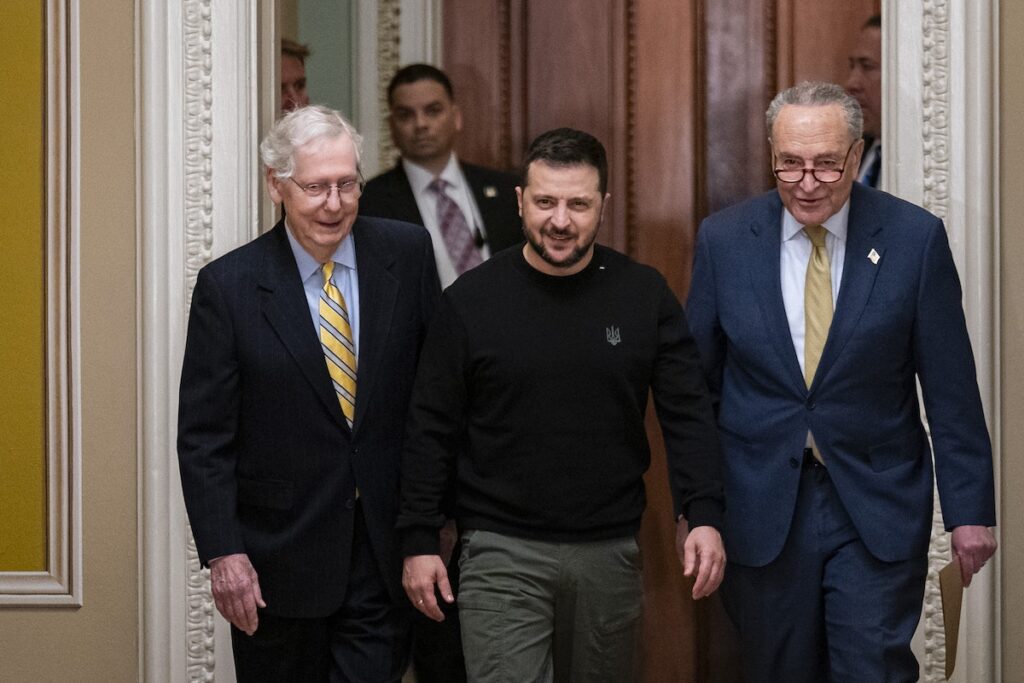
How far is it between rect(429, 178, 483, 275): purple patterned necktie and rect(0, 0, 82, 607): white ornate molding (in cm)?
93

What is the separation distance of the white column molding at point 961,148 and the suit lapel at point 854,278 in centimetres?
51

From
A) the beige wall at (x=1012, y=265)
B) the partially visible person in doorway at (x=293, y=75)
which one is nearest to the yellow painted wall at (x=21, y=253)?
the partially visible person in doorway at (x=293, y=75)

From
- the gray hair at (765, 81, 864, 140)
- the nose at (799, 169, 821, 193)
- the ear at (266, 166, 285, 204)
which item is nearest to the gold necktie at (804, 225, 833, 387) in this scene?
the nose at (799, 169, 821, 193)

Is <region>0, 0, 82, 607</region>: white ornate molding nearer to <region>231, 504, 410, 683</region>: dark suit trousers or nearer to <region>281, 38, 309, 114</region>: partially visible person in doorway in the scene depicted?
<region>281, 38, 309, 114</region>: partially visible person in doorway

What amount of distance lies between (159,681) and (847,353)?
75.0 inches

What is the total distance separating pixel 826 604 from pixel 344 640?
101 centimetres

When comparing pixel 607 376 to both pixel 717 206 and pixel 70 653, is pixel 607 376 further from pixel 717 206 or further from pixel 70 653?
pixel 70 653

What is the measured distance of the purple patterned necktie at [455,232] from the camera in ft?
11.3

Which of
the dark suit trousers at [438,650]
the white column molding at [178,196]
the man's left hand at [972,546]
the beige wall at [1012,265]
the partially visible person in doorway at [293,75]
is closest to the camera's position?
the man's left hand at [972,546]

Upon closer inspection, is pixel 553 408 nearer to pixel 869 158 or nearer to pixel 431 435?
pixel 431 435

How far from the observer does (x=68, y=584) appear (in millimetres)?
3334

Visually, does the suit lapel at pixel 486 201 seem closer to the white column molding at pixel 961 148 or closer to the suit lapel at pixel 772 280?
the suit lapel at pixel 772 280

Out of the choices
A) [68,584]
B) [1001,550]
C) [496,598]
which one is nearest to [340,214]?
[496,598]

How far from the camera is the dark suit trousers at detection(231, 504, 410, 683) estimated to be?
8.84 feet
